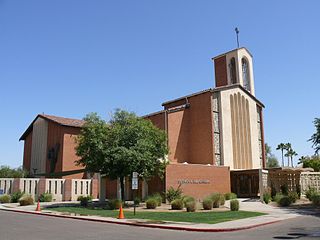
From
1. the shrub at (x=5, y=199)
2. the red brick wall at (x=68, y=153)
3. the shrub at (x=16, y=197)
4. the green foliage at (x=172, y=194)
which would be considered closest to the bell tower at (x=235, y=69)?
the red brick wall at (x=68, y=153)

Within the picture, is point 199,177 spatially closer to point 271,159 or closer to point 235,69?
point 235,69

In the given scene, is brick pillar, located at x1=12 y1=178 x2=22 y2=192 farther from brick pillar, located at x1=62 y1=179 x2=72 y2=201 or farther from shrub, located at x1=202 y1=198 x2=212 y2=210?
shrub, located at x1=202 y1=198 x2=212 y2=210

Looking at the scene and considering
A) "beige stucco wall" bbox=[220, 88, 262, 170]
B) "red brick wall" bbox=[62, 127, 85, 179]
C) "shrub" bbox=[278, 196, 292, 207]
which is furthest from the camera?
"red brick wall" bbox=[62, 127, 85, 179]

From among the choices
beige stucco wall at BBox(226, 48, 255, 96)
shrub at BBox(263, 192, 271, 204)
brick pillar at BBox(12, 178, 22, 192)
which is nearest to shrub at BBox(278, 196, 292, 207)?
shrub at BBox(263, 192, 271, 204)

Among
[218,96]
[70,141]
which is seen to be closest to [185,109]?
[218,96]

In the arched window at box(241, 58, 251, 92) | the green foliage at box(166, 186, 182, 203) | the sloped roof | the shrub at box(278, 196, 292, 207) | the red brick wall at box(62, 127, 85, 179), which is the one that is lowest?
the shrub at box(278, 196, 292, 207)

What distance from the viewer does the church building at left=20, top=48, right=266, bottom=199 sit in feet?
129

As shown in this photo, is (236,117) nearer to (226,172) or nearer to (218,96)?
(218,96)

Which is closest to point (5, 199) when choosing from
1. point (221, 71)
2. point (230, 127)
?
point (230, 127)

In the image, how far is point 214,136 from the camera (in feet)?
145

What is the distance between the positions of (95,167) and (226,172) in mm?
17171

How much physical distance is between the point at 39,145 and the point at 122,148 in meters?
29.1

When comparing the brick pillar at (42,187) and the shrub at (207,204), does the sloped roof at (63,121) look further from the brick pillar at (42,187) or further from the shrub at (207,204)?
the shrub at (207,204)

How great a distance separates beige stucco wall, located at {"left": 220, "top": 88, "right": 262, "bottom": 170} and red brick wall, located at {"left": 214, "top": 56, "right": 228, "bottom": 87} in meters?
4.53
